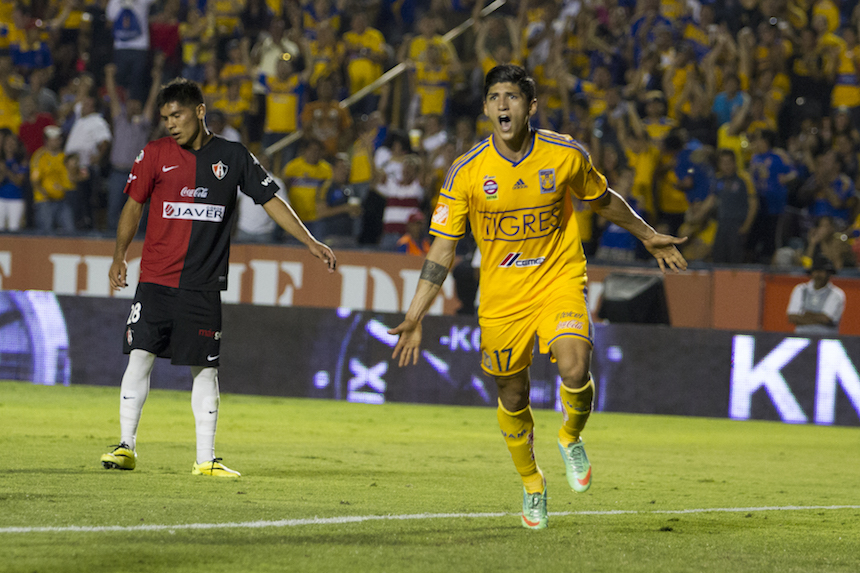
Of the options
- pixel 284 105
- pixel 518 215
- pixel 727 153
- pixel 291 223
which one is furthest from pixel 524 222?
pixel 284 105

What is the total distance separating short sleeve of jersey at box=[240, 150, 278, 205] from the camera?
7758 mm

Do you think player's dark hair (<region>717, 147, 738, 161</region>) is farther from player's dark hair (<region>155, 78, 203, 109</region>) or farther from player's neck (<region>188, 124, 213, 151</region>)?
player's dark hair (<region>155, 78, 203, 109</region>)

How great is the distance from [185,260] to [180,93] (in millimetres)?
1043

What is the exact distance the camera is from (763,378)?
13367 mm

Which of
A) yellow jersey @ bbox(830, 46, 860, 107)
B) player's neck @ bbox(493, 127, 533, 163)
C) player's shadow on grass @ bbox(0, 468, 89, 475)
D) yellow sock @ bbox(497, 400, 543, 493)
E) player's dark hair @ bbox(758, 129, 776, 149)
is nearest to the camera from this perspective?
player's neck @ bbox(493, 127, 533, 163)

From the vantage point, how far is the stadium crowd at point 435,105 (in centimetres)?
1588

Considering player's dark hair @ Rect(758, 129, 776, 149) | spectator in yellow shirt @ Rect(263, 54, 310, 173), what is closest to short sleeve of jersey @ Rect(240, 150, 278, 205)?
player's dark hair @ Rect(758, 129, 776, 149)

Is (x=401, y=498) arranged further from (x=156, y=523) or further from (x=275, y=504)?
(x=156, y=523)

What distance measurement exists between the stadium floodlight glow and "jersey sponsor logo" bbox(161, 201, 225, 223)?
298 inches

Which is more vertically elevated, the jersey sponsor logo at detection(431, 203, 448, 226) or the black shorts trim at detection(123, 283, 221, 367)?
the jersey sponsor logo at detection(431, 203, 448, 226)

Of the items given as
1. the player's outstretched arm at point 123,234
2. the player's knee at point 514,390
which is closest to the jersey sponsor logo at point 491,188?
the player's knee at point 514,390

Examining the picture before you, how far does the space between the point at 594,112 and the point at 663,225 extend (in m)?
2.33

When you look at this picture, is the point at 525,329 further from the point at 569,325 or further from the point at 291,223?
the point at 291,223

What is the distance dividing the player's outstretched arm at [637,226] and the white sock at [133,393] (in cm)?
310
